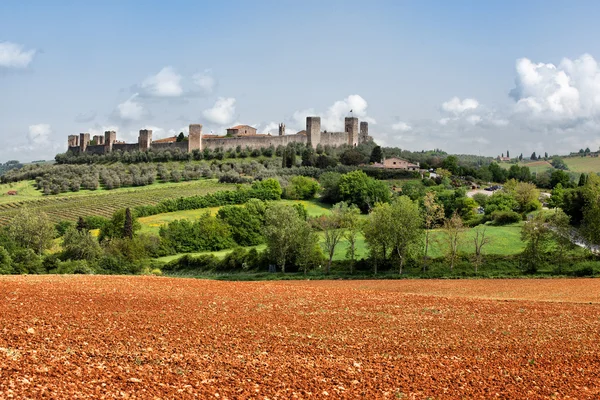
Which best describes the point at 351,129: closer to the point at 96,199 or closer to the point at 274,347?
the point at 96,199

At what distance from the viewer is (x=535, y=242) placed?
45.6m

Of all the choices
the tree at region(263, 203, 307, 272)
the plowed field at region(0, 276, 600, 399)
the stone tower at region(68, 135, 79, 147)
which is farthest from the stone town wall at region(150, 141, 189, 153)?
the plowed field at region(0, 276, 600, 399)

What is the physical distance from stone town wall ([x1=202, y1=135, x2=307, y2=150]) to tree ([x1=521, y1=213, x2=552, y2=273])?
89137 mm

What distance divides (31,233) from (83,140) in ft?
306

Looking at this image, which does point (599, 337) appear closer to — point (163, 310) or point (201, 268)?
point (163, 310)

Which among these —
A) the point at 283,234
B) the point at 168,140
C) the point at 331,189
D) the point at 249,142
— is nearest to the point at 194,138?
the point at 168,140

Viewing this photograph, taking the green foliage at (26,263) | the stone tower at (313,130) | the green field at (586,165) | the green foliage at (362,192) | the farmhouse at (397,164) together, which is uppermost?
the stone tower at (313,130)

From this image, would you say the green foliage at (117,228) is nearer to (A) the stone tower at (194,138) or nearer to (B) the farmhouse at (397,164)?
(A) the stone tower at (194,138)

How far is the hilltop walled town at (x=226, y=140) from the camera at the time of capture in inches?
5054

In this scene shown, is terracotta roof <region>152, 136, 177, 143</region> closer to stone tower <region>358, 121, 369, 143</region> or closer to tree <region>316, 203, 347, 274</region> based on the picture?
stone tower <region>358, 121, 369, 143</region>

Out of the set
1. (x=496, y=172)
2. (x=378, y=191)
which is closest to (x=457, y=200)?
(x=378, y=191)

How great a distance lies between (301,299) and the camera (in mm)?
22953

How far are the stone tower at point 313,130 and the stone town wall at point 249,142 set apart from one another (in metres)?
1.97

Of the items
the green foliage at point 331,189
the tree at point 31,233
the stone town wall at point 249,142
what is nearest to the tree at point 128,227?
the tree at point 31,233
